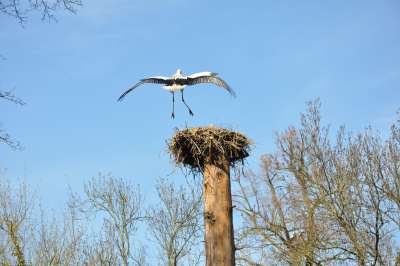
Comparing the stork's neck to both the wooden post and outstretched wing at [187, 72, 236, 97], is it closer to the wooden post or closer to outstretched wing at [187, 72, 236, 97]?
outstretched wing at [187, 72, 236, 97]

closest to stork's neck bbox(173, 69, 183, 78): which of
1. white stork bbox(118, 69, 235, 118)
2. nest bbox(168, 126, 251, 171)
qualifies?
white stork bbox(118, 69, 235, 118)

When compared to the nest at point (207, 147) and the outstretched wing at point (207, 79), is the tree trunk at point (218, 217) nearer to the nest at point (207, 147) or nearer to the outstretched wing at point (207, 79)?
the nest at point (207, 147)

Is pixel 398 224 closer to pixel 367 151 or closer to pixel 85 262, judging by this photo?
pixel 367 151

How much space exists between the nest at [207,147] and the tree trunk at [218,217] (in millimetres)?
186

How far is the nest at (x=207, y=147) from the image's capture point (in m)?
7.10

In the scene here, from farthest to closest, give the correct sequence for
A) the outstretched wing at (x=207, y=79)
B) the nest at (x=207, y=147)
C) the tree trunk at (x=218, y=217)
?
the outstretched wing at (x=207, y=79), the nest at (x=207, y=147), the tree trunk at (x=218, y=217)

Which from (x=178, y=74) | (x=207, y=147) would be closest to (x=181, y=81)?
(x=178, y=74)

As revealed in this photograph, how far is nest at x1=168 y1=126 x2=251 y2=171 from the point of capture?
7.10 m

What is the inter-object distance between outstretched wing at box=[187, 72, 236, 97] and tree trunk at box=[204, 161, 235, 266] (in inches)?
76.9

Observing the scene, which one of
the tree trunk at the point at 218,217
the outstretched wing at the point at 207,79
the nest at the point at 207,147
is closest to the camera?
the tree trunk at the point at 218,217

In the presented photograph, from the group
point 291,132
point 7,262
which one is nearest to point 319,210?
point 291,132

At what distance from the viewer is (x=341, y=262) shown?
14.5 m

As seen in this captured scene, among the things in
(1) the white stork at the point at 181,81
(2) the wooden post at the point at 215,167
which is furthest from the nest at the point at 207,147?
(1) the white stork at the point at 181,81

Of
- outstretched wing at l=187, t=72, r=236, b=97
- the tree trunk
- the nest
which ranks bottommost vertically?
the tree trunk
